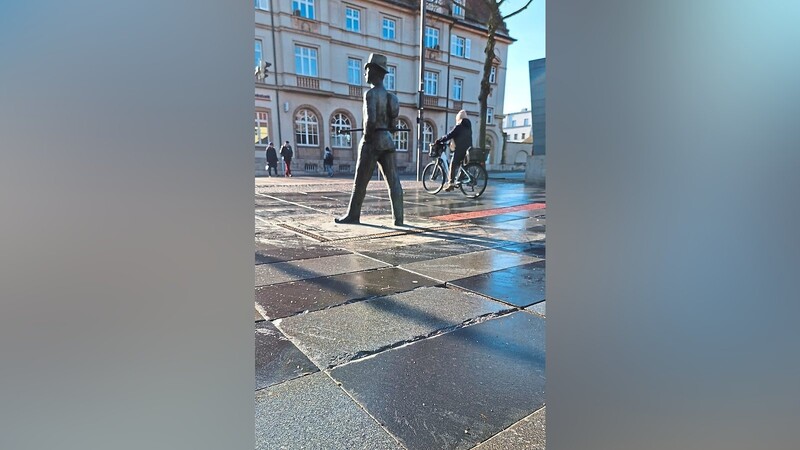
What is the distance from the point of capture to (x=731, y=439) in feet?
2.13

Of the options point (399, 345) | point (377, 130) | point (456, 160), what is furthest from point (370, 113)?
point (456, 160)

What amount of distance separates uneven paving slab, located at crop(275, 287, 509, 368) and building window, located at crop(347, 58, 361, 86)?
1066 inches

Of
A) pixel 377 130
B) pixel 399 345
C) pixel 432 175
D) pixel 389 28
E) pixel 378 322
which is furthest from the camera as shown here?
pixel 389 28

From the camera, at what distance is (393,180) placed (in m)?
5.27

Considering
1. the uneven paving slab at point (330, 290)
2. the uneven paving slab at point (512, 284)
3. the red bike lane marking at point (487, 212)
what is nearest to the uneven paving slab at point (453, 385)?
the uneven paving slab at point (512, 284)

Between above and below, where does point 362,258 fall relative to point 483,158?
below

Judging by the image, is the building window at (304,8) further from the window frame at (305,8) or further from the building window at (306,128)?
the building window at (306,128)

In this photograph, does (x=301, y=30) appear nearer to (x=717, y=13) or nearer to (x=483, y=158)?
(x=483, y=158)

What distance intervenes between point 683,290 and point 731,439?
0.78 feet

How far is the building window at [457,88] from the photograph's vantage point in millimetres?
33312

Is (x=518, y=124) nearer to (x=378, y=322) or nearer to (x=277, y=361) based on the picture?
(x=378, y=322)

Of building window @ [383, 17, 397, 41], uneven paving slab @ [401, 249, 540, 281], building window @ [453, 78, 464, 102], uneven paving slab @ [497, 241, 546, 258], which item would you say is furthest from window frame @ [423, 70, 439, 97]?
uneven paving slab @ [401, 249, 540, 281]

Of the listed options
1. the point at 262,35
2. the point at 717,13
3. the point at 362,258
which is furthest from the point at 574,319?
the point at 262,35

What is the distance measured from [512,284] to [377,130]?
9.36 feet
